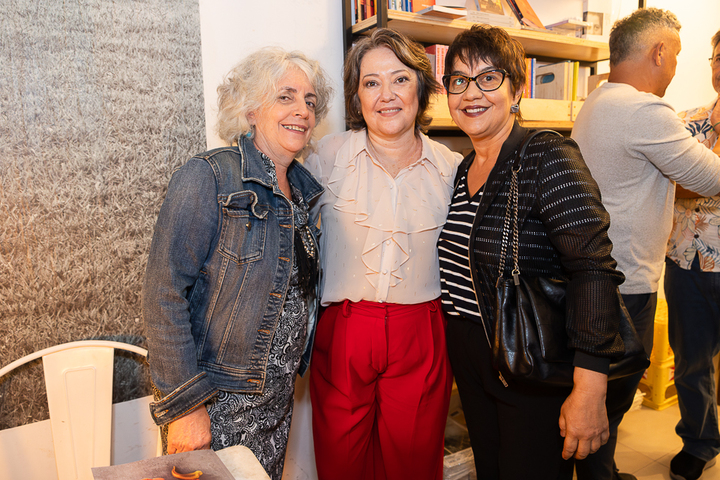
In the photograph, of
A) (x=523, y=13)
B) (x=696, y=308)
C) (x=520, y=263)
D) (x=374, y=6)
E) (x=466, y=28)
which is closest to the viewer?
(x=520, y=263)

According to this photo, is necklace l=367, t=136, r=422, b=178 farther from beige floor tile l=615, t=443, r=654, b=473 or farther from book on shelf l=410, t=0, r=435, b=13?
beige floor tile l=615, t=443, r=654, b=473

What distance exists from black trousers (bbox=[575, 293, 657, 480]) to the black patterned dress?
89 cm

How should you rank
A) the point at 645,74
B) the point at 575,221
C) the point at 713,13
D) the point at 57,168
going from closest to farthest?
the point at 575,221 → the point at 57,168 → the point at 645,74 → the point at 713,13

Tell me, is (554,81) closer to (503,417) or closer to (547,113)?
(547,113)

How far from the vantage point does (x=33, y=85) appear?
57.6 inches

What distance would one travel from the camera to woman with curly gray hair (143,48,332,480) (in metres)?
1.13

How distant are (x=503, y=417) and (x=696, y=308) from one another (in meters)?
1.51

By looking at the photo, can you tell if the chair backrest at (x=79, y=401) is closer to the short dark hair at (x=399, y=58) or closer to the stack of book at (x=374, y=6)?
the short dark hair at (x=399, y=58)

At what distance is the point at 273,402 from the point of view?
4.33 ft

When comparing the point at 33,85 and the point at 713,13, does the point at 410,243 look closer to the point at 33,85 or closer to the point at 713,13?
the point at 33,85

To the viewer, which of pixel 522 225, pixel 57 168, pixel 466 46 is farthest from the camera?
pixel 57 168

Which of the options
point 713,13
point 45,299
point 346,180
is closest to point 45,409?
point 45,299

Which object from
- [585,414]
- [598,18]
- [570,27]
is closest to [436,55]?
[570,27]

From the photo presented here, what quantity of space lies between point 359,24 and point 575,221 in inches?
51.4
